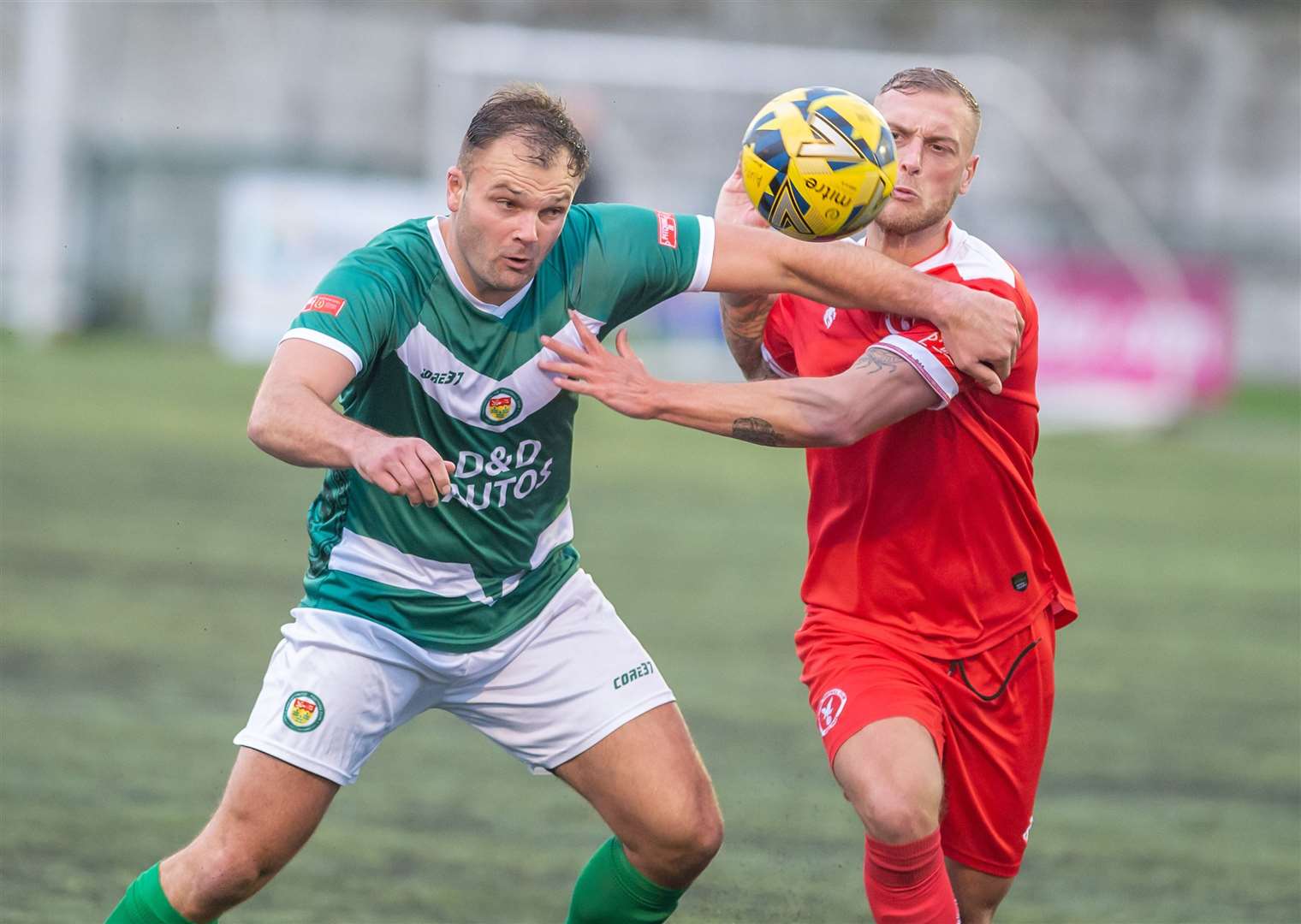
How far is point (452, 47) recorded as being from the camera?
21109 mm

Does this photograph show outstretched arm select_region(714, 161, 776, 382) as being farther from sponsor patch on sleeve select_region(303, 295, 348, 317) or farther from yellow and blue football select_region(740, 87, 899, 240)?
sponsor patch on sleeve select_region(303, 295, 348, 317)

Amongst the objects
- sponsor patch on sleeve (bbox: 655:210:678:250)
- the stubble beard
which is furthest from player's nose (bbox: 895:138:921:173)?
sponsor patch on sleeve (bbox: 655:210:678:250)

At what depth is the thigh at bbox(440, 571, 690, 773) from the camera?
4.89 metres

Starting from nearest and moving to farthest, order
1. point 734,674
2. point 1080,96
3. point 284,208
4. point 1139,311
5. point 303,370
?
1. point 303,370
2. point 734,674
3. point 1139,311
4. point 284,208
5. point 1080,96

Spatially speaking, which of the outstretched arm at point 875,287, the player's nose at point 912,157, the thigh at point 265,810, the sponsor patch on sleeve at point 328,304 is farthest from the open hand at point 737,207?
the thigh at point 265,810

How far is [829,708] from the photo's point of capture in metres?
4.84

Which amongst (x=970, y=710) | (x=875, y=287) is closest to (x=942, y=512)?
(x=970, y=710)

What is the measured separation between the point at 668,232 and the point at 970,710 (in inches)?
61.2

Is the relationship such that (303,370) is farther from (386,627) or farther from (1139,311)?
(1139,311)

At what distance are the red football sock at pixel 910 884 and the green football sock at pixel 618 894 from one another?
584 mm

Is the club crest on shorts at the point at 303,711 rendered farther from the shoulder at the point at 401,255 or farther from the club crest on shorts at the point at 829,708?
the club crest on shorts at the point at 829,708

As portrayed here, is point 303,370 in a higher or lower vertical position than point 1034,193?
higher

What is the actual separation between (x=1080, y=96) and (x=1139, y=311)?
889 centimetres

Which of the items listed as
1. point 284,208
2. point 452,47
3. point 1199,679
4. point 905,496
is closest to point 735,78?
point 452,47
